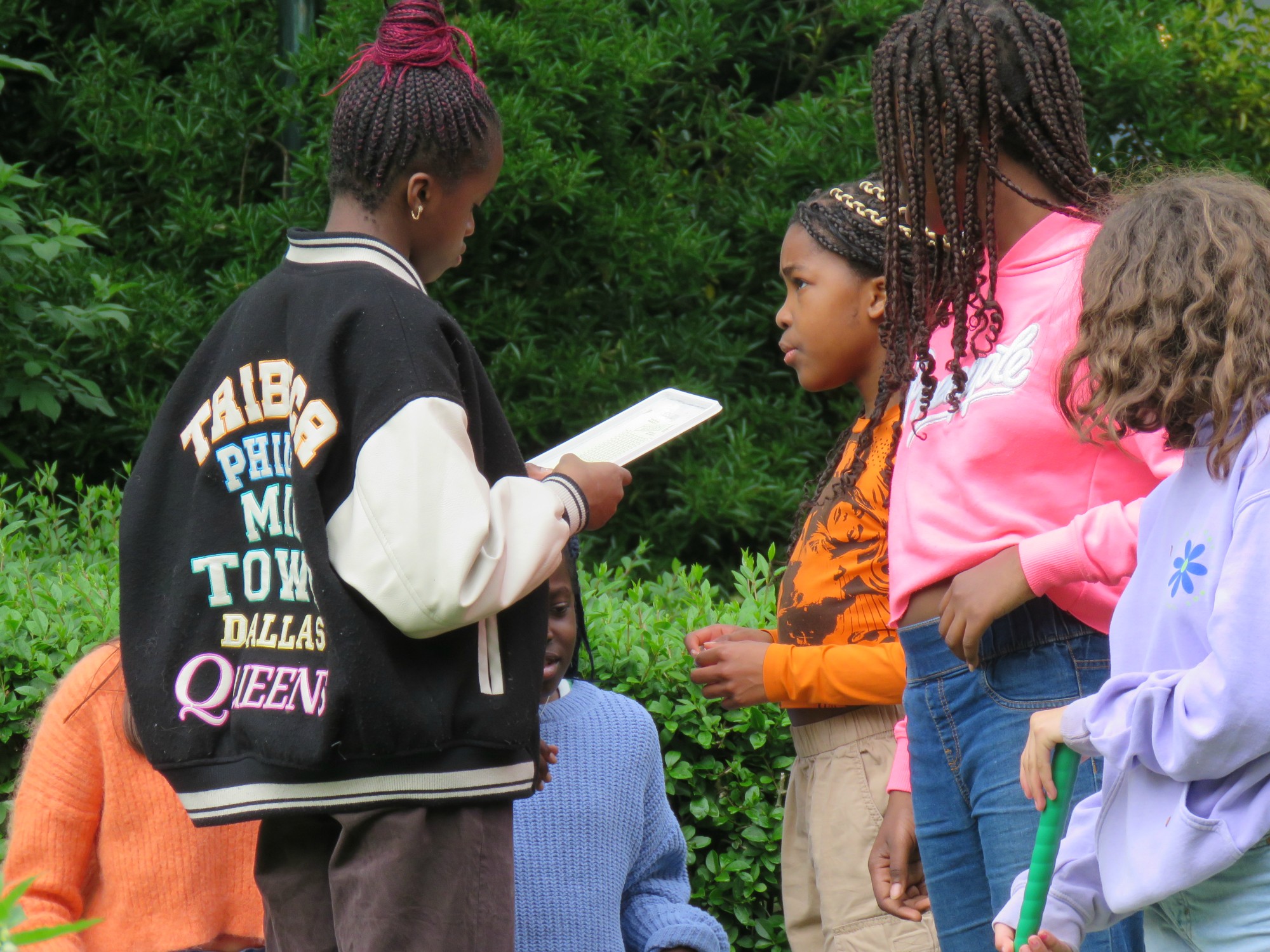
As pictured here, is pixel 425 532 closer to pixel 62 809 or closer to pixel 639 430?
pixel 639 430

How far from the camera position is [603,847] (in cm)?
272

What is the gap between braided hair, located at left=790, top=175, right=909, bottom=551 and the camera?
2982mm

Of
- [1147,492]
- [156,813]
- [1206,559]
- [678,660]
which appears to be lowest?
[678,660]

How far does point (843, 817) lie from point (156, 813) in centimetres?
128

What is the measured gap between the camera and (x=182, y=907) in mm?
2510

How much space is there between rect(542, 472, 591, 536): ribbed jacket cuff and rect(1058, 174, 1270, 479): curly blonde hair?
73 centimetres

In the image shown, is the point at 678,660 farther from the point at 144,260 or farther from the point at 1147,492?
the point at 144,260

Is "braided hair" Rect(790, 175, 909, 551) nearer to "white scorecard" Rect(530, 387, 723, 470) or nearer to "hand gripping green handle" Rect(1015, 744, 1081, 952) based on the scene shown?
"white scorecard" Rect(530, 387, 723, 470)

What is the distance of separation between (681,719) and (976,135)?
168 cm

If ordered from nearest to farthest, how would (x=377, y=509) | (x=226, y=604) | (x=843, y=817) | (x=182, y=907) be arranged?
1. (x=377, y=509)
2. (x=226, y=604)
3. (x=182, y=907)
4. (x=843, y=817)

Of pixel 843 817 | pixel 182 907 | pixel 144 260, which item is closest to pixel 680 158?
pixel 144 260

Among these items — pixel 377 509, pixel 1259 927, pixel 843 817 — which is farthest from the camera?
pixel 843 817

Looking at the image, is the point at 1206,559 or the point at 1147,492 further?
the point at 1147,492

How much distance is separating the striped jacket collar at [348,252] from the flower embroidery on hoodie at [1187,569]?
3.61ft
